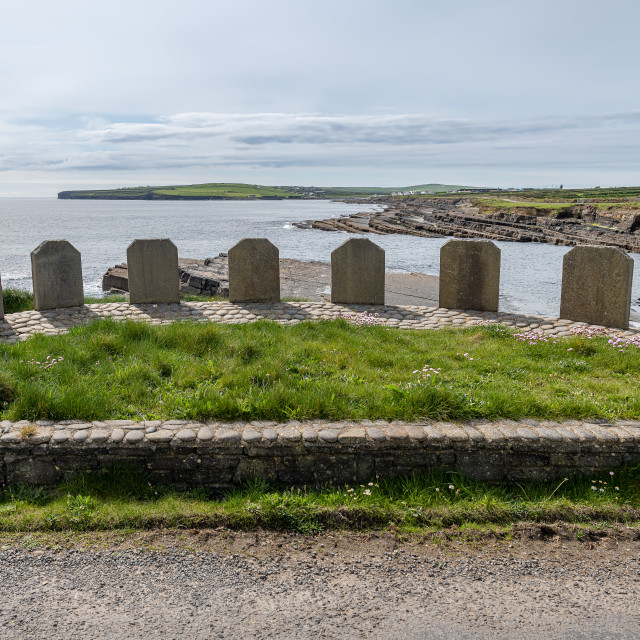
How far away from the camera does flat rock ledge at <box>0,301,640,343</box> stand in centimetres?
916

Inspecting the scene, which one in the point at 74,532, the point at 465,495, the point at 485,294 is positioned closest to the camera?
the point at 74,532

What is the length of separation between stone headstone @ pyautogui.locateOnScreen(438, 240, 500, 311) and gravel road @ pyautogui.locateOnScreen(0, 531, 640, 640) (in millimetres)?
6756

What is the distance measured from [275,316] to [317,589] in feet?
21.9

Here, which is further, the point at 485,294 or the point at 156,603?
the point at 485,294

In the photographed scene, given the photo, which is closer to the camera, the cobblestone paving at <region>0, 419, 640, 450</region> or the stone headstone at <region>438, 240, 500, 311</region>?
the cobblestone paving at <region>0, 419, 640, 450</region>

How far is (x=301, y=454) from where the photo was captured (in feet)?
15.5

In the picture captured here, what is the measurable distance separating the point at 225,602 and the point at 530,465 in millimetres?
2768

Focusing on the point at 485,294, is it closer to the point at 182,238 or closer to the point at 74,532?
the point at 74,532

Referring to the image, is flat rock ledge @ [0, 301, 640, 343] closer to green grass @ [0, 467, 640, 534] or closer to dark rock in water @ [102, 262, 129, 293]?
green grass @ [0, 467, 640, 534]

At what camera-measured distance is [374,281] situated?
10.8m

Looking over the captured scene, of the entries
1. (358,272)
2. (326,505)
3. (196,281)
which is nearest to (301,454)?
(326,505)

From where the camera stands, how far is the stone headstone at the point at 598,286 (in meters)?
9.17

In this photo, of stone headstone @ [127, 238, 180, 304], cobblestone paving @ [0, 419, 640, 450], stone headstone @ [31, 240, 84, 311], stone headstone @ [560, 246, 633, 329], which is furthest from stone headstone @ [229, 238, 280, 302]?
cobblestone paving @ [0, 419, 640, 450]

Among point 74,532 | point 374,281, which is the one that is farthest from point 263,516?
point 374,281
